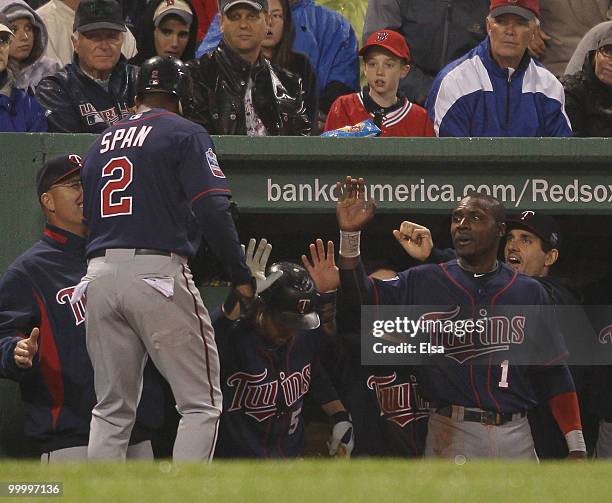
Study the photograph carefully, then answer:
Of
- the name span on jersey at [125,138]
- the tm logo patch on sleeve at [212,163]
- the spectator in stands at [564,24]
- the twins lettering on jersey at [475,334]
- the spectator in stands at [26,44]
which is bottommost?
the twins lettering on jersey at [475,334]

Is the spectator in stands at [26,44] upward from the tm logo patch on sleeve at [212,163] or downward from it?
upward

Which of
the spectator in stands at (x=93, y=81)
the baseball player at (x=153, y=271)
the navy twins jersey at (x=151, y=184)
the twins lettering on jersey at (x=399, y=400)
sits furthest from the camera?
the spectator in stands at (x=93, y=81)

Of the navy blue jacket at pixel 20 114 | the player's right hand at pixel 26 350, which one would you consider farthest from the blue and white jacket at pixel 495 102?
the player's right hand at pixel 26 350

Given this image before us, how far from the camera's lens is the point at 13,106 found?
6730 mm

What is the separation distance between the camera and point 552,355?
6.17 metres

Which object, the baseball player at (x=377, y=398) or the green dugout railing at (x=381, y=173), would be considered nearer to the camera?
the green dugout railing at (x=381, y=173)

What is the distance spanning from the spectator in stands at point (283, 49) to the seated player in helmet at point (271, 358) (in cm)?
145

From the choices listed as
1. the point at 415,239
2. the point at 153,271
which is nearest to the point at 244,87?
the point at 415,239

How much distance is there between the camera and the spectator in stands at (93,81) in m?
6.70

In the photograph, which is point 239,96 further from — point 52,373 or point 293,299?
point 52,373

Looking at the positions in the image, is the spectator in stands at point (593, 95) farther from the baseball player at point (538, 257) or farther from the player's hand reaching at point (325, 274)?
the player's hand reaching at point (325, 274)

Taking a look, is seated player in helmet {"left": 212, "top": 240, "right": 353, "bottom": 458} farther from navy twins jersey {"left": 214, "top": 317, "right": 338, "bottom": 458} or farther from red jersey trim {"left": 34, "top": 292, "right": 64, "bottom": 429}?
red jersey trim {"left": 34, "top": 292, "right": 64, "bottom": 429}

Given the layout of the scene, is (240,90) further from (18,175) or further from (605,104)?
(605,104)

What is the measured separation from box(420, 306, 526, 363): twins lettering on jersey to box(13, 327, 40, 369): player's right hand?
6.01 feet
